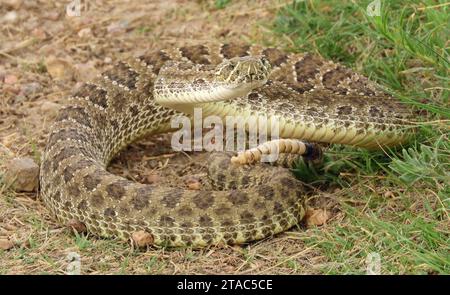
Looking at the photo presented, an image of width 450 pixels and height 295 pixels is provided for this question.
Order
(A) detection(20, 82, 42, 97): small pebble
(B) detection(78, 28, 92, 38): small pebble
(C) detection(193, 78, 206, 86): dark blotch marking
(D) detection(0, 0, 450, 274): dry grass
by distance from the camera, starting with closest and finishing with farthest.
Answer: (D) detection(0, 0, 450, 274): dry grass, (C) detection(193, 78, 206, 86): dark blotch marking, (A) detection(20, 82, 42, 97): small pebble, (B) detection(78, 28, 92, 38): small pebble

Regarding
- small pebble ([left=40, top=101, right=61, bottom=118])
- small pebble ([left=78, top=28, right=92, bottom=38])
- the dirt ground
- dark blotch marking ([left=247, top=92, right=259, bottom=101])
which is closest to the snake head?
dark blotch marking ([left=247, top=92, right=259, bottom=101])

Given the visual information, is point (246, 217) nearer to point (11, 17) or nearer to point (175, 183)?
point (175, 183)

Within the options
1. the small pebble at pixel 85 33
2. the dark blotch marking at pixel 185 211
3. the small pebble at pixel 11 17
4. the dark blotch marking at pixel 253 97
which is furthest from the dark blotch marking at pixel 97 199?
the small pebble at pixel 11 17

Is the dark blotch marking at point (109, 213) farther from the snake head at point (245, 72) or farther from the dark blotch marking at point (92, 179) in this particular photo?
the snake head at point (245, 72)

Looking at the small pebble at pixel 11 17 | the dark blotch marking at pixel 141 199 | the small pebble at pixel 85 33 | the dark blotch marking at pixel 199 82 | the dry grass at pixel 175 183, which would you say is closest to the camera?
the dry grass at pixel 175 183

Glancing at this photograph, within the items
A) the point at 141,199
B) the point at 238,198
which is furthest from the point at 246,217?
the point at 141,199

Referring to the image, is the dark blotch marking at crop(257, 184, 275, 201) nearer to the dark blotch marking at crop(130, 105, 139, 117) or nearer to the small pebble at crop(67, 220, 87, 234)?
the small pebble at crop(67, 220, 87, 234)
